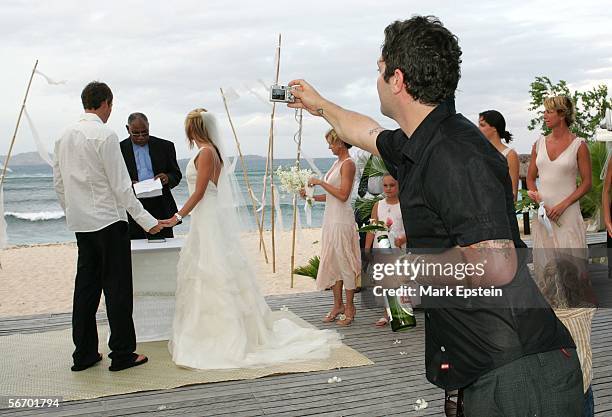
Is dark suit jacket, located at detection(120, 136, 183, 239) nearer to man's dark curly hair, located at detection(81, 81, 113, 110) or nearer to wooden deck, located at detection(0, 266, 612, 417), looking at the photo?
man's dark curly hair, located at detection(81, 81, 113, 110)

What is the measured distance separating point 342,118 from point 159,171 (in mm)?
4244

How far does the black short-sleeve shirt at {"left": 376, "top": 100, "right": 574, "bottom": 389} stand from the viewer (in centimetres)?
140

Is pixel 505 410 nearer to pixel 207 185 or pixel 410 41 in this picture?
pixel 410 41

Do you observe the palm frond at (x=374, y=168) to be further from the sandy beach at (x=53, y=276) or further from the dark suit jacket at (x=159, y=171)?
the dark suit jacket at (x=159, y=171)

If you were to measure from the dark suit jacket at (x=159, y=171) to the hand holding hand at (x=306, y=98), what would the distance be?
3.70 m

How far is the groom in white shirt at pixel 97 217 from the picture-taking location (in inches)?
178

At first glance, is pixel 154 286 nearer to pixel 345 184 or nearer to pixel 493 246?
pixel 345 184

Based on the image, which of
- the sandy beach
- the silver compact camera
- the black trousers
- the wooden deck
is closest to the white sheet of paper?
the sandy beach

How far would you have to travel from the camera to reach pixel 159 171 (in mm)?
6145

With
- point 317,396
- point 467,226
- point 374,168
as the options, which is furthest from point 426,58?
point 374,168

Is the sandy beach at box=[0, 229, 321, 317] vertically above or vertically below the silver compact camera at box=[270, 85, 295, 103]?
below

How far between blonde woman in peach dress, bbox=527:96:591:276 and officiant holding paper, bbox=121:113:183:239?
3.19 meters

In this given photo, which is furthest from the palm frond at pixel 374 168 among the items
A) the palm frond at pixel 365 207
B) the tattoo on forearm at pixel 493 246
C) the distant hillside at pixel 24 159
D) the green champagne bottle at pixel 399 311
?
the distant hillside at pixel 24 159

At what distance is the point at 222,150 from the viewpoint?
520 centimetres
